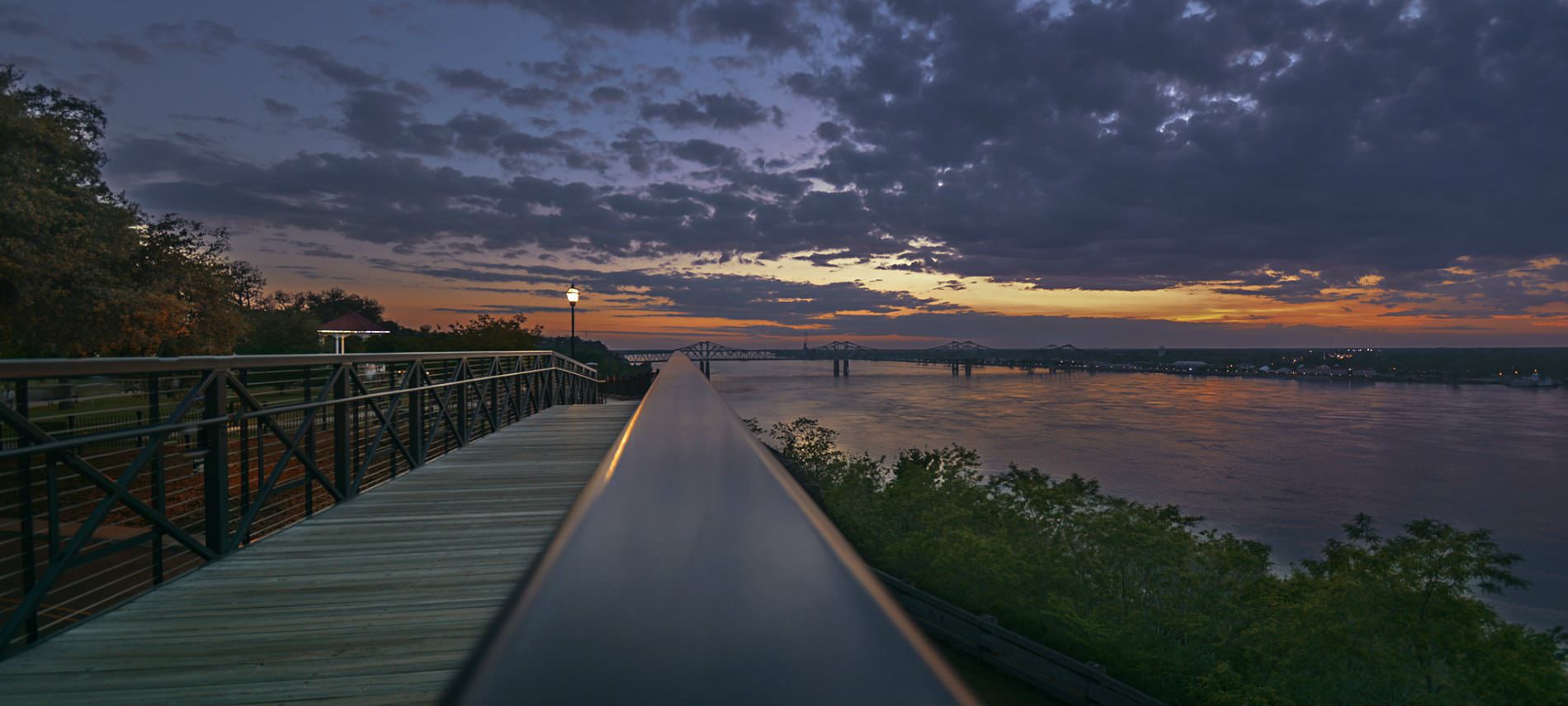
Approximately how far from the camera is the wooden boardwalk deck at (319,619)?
235cm

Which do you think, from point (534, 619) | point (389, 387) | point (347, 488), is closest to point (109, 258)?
point (389, 387)

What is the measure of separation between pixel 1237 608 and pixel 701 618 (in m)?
19.2

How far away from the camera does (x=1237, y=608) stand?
15.7 meters

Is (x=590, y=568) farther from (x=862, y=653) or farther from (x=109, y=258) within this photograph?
(x=109, y=258)

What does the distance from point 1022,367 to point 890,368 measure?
3141cm

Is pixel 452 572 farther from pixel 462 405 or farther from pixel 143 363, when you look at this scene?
pixel 462 405

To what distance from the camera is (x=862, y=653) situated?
0.46m

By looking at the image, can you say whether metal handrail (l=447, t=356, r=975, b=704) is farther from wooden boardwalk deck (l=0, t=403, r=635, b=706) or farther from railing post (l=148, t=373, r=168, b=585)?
railing post (l=148, t=373, r=168, b=585)

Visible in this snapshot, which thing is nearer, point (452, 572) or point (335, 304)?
point (452, 572)

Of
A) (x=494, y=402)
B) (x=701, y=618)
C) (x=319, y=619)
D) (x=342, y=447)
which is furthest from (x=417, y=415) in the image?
(x=701, y=618)

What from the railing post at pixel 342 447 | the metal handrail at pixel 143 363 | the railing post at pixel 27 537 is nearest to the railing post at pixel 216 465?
the metal handrail at pixel 143 363

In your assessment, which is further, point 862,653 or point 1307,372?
point 1307,372

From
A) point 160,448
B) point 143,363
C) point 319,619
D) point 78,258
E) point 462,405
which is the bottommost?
point 319,619

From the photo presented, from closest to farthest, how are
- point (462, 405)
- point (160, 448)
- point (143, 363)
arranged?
point (143, 363), point (160, 448), point (462, 405)
